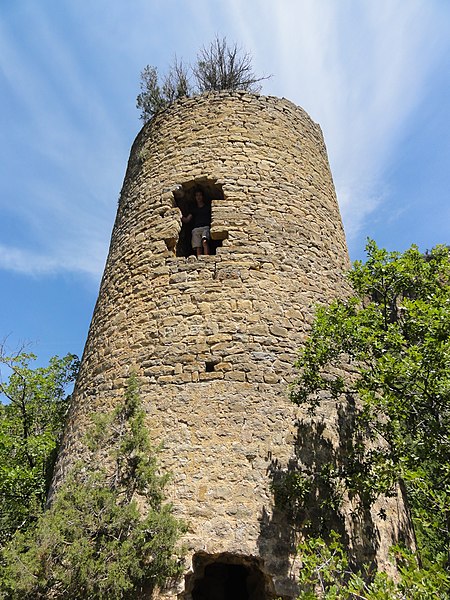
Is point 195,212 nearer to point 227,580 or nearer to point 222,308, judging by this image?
point 222,308

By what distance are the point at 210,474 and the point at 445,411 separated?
7.32 ft

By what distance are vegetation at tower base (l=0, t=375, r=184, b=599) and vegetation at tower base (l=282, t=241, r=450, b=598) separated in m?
1.16

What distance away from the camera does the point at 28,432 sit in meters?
9.45

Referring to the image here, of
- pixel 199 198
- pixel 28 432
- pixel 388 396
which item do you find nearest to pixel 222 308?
pixel 199 198

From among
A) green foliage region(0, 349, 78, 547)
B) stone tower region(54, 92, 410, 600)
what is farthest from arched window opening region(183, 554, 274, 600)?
green foliage region(0, 349, 78, 547)

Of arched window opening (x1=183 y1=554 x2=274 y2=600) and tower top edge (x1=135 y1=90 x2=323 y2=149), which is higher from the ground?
tower top edge (x1=135 y1=90 x2=323 y2=149)

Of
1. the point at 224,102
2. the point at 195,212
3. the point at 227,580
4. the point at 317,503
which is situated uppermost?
the point at 224,102

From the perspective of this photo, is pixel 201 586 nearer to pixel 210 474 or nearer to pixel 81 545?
pixel 210 474

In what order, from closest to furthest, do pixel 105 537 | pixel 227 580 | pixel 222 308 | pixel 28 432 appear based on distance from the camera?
pixel 105 537, pixel 222 308, pixel 227 580, pixel 28 432

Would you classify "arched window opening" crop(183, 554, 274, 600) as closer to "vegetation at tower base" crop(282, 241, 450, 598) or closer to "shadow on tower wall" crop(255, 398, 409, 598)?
"shadow on tower wall" crop(255, 398, 409, 598)

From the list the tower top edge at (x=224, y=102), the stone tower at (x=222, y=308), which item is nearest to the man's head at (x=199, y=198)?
the stone tower at (x=222, y=308)

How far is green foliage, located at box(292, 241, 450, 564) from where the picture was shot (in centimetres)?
390

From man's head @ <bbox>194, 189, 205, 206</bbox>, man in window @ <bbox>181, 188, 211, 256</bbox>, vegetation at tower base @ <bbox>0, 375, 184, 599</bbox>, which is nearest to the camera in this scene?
vegetation at tower base @ <bbox>0, 375, 184, 599</bbox>

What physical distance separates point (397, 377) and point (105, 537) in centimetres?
288
